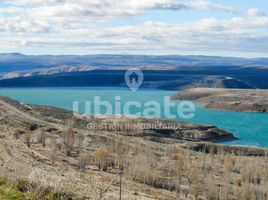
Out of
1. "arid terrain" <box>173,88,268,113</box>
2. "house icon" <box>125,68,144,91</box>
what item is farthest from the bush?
"arid terrain" <box>173,88,268,113</box>

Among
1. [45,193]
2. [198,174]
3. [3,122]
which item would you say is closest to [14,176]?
[45,193]

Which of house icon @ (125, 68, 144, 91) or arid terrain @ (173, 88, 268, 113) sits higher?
house icon @ (125, 68, 144, 91)

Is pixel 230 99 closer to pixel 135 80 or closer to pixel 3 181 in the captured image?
pixel 135 80

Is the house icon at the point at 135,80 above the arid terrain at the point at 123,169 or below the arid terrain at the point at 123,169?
above

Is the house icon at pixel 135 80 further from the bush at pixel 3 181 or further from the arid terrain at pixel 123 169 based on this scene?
the bush at pixel 3 181

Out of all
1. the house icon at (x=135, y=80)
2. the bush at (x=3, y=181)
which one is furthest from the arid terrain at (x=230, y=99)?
the bush at (x=3, y=181)

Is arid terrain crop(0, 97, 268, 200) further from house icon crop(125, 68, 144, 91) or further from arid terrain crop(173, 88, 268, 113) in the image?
arid terrain crop(173, 88, 268, 113)

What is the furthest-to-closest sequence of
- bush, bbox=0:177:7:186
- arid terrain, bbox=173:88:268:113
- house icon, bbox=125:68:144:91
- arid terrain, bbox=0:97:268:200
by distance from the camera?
arid terrain, bbox=173:88:268:113 < house icon, bbox=125:68:144:91 < arid terrain, bbox=0:97:268:200 < bush, bbox=0:177:7:186

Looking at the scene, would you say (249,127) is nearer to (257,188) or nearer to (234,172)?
(234,172)

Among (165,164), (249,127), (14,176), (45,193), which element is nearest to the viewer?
(45,193)
